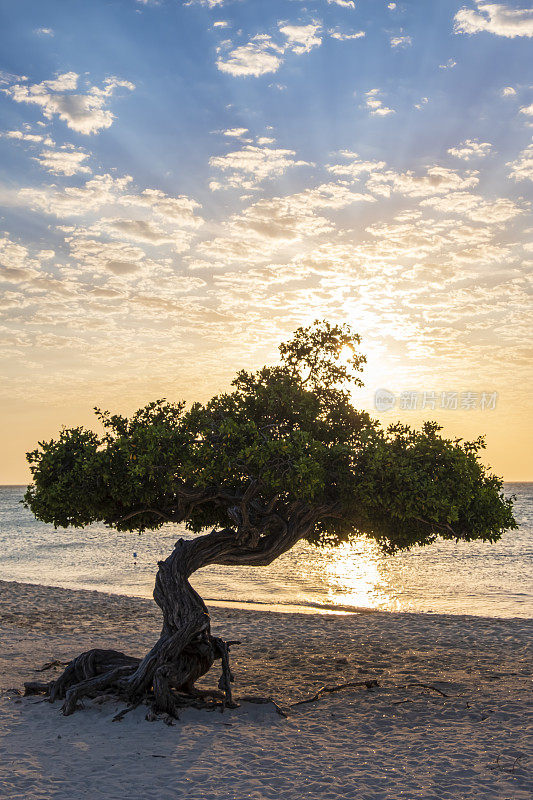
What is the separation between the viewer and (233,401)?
47.4ft

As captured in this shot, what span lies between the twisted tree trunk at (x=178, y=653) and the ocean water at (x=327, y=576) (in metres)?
6.16

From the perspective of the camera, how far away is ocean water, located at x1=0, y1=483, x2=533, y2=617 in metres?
33.1

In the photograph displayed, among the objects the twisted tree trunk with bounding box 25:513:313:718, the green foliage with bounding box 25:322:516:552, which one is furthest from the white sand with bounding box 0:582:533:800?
the green foliage with bounding box 25:322:516:552

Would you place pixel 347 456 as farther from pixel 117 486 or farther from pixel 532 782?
pixel 532 782

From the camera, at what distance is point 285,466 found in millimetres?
12516

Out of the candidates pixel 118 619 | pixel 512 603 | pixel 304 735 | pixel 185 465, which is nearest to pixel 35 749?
pixel 304 735

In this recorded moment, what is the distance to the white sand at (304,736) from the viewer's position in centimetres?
950

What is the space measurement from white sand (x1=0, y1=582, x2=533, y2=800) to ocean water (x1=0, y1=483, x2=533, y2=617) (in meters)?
4.38

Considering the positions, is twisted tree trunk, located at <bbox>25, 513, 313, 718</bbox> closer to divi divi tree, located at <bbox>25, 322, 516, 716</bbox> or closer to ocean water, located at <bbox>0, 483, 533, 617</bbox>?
divi divi tree, located at <bbox>25, 322, 516, 716</bbox>

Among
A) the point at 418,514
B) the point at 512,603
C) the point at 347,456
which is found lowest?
the point at 512,603

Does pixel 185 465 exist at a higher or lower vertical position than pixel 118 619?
higher

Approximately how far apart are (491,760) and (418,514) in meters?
4.57

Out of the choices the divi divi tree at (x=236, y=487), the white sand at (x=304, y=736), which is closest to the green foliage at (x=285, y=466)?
the divi divi tree at (x=236, y=487)

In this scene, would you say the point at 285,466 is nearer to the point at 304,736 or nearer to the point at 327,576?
the point at 304,736
